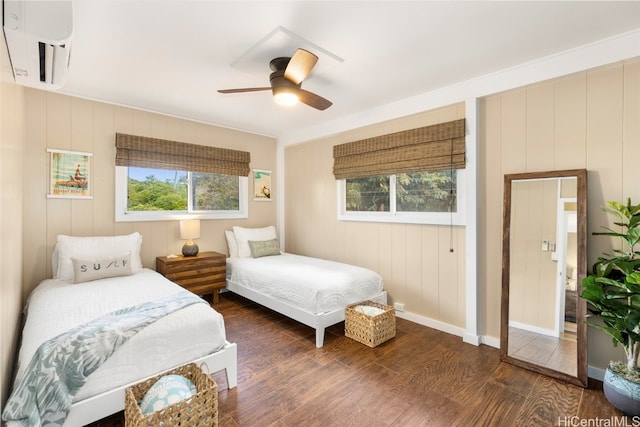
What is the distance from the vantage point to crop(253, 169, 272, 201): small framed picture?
4.80 meters

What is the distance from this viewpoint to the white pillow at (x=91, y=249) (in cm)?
290

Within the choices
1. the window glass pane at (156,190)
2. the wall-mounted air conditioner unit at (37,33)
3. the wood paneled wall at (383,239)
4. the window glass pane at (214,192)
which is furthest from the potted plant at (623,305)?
the window glass pane at (156,190)

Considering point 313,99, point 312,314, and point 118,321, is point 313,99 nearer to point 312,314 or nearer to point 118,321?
point 312,314

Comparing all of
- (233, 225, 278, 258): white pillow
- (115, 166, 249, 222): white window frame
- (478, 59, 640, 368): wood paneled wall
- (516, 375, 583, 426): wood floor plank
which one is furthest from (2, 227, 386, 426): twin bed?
(516, 375, 583, 426): wood floor plank

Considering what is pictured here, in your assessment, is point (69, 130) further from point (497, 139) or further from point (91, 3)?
point (497, 139)

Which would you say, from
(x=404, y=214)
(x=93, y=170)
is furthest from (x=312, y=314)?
(x=93, y=170)

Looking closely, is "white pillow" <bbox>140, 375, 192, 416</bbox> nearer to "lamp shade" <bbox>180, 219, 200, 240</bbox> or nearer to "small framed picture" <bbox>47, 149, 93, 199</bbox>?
"lamp shade" <bbox>180, 219, 200, 240</bbox>

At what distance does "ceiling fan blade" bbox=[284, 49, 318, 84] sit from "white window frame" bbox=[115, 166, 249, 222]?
257 cm

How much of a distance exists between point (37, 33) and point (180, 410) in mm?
1978

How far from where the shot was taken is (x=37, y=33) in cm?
141

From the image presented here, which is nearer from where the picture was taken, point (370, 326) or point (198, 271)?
point (370, 326)

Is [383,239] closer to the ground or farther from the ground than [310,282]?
farther from the ground

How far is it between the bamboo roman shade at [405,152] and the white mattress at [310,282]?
4.15 ft

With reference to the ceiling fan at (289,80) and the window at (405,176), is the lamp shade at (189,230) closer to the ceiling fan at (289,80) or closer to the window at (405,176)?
the window at (405,176)
